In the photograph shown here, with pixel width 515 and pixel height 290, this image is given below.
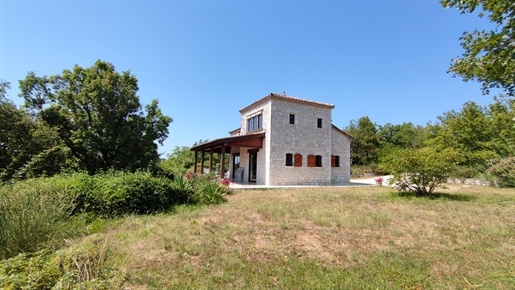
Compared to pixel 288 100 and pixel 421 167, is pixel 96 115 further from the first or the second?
pixel 421 167

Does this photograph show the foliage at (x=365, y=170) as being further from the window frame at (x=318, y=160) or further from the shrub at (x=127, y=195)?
the shrub at (x=127, y=195)

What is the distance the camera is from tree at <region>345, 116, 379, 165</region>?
1288 inches

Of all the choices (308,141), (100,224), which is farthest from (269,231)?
(308,141)

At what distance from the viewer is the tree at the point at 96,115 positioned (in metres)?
16.0

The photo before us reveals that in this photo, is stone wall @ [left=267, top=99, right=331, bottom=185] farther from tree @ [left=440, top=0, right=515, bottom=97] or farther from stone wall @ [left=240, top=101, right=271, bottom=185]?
tree @ [left=440, top=0, right=515, bottom=97]

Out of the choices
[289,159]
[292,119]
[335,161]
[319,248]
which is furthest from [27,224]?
[335,161]

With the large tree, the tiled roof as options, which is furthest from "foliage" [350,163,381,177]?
the large tree

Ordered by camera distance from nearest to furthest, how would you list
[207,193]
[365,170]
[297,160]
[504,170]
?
[504,170], [207,193], [297,160], [365,170]

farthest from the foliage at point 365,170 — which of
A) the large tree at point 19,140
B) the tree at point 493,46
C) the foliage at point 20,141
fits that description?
the large tree at point 19,140

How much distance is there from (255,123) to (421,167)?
10.9 m

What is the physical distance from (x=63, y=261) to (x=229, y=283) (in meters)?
2.12

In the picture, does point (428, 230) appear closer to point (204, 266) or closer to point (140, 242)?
point (204, 266)

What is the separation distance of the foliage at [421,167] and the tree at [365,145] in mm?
23450

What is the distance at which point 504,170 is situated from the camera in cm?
195
